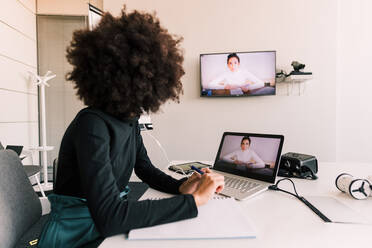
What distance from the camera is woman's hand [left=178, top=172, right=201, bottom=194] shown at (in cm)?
86

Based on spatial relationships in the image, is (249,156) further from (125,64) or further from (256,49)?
(256,49)

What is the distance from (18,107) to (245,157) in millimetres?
3114

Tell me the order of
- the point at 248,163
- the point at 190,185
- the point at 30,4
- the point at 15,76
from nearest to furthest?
the point at 190,185 → the point at 248,163 → the point at 15,76 → the point at 30,4

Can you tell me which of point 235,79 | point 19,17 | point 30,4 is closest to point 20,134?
point 19,17

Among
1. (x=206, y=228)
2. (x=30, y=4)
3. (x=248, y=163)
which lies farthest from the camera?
(x=30, y=4)

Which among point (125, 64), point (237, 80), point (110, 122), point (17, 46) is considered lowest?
point (110, 122)

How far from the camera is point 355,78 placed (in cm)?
306

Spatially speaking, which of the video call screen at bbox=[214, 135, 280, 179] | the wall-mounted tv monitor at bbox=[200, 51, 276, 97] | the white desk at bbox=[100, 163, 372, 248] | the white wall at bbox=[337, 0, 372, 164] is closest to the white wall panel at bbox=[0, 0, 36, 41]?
the wall-mounted tv monitor at bbox=[200, 51, 276, 97]

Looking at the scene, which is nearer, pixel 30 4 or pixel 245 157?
pixel 245 157

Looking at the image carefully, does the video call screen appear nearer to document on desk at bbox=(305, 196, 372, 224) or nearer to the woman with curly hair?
document on desk at bbox=(305, 196, 372, 224)

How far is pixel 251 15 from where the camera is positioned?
3068 millimetres

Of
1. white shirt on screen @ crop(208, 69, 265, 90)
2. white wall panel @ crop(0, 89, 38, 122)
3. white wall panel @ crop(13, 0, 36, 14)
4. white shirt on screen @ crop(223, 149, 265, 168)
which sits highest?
white wall panel @ crop(13, 0, 36, 14)

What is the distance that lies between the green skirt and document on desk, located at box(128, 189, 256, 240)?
25 centimetres

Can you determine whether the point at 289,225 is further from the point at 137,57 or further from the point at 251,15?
the point at 251,15
